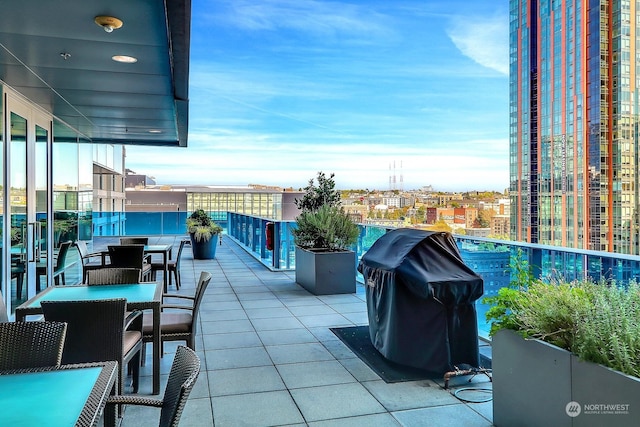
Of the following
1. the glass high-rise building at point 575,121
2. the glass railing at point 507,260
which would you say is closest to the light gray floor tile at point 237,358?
the glass railing at point 507,260

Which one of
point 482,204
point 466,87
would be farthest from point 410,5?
point 482,204

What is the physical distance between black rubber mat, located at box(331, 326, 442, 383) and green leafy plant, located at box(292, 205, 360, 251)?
8.16 ft

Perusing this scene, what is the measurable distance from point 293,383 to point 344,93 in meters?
28.8

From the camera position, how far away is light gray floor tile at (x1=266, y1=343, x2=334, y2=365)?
430 centimetres

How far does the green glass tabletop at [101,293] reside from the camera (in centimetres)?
359

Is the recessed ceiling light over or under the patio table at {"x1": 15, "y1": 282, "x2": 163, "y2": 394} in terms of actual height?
over

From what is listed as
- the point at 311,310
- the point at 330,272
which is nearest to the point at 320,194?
the point at 330,272

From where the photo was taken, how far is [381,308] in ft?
13.6

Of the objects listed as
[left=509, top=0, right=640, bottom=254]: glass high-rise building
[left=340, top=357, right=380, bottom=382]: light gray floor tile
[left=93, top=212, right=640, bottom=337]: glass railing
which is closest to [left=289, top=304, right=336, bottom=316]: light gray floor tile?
[left=93, top=212, right=640, bottom=337]: glass railing

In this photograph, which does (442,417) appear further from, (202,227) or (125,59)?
(202,227)

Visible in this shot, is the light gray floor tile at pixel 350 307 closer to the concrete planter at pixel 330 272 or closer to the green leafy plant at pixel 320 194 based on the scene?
the concrete planter at pixel 330 272

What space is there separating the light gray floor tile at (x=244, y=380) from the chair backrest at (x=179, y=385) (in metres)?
1.85

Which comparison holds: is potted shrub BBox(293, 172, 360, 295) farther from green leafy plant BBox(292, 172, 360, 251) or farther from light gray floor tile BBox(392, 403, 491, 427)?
light gray floor tile BBox(392, 403, 491, 427)

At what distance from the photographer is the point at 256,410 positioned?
10.6 ft
